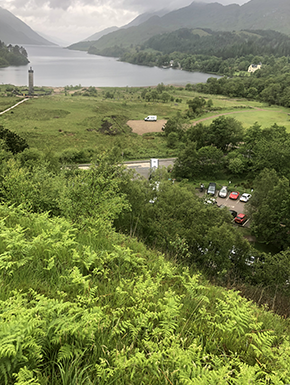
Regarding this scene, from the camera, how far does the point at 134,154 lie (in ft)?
152

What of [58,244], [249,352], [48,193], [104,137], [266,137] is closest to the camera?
[249,352]

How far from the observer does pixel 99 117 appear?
68875mm

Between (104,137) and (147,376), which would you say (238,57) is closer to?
(104,137)

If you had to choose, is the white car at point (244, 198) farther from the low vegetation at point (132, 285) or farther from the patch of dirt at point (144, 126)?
the patch of dirt at point (144, 126)

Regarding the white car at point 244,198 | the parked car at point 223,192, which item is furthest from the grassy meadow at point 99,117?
the white car at point 244,198

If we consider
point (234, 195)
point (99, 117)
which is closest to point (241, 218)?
point (234, 195)

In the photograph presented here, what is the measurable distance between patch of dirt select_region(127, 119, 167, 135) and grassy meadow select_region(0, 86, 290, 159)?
7.56 ft

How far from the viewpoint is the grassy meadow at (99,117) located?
50.2 metres

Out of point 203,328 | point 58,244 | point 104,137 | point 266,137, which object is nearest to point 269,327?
point 203,328

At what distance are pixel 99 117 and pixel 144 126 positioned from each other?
13.9 meters

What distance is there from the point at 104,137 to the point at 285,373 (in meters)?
57.0

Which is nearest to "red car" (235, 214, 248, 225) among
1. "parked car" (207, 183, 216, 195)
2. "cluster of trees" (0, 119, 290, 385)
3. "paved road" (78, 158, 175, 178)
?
"parked car" (207, 183, 216, 195)

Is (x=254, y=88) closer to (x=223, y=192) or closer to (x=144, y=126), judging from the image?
(x=144, y=126)

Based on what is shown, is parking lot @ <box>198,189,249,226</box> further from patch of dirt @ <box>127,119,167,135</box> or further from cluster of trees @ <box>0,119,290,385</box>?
patch of dirt @ <box>127,119,167,135</box>
